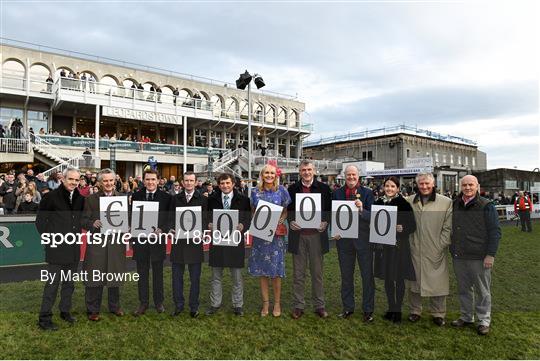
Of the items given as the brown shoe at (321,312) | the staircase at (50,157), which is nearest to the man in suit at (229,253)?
the brown shoe at (321,312)

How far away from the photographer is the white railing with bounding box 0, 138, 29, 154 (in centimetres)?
1996

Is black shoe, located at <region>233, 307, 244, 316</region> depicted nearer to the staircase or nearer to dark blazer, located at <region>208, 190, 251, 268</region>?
dark blazer, located at <region>208, 190, 251, 268</region>

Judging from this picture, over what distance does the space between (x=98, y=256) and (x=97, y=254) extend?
1.2 inches

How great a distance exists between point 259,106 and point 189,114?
1158cm

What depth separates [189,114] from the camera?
3089cm

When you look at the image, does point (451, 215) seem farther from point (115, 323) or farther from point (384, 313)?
point (115, 323)

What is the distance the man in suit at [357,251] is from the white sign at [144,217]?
261 cm

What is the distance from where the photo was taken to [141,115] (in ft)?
90.3

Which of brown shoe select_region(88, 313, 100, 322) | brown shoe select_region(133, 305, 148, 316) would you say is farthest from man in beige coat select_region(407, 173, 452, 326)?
brown shoe select_region(88, 313, 100, 322)

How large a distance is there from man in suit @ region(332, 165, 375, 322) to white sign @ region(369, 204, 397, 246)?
85 millimetres

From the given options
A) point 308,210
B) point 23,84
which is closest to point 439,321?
point 308,210

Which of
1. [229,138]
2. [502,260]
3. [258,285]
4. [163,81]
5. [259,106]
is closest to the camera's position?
[258,285]

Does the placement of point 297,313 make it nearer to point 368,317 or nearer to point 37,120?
point 368,317

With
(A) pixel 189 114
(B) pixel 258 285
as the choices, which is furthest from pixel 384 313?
(A) pixel 189 114
